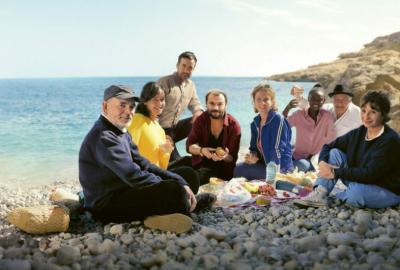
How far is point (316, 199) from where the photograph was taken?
5.00 meters

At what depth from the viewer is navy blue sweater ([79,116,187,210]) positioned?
4.05m

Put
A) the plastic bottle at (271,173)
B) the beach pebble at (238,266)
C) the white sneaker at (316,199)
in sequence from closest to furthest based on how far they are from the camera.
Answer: the beach pebble at (238,266) < the white sneaker at (316,199) < the plastic bottle at (271,173)

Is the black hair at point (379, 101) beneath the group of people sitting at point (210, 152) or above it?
above

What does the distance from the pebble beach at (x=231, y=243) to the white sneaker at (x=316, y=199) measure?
144 mm

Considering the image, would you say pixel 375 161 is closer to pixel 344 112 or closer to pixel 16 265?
pixel 344 112

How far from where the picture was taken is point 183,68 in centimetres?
720

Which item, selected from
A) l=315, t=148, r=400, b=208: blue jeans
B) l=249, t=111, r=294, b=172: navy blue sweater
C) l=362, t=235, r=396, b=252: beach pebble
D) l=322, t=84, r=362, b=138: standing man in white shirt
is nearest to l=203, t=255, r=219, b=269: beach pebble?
l=362, t=235, r=396, b=252: beach pebble

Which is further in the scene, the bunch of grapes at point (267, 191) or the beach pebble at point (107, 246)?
the bunch of grapes at point (267, 191)

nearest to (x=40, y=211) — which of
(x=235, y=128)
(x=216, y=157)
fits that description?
(x=216, y=157)

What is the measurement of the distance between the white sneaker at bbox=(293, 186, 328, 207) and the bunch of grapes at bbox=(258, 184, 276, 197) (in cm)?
54

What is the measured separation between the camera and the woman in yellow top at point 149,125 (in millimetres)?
5609

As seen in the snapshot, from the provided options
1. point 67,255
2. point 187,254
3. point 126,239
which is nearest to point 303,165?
point 126,239

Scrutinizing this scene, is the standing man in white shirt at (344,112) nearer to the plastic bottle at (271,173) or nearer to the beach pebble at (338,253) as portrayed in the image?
the plastic bottle at (271,173)

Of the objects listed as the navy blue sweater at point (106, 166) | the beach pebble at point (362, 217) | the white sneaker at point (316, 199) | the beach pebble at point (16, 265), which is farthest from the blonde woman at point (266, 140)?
the beach pebble at point (16, 265)
